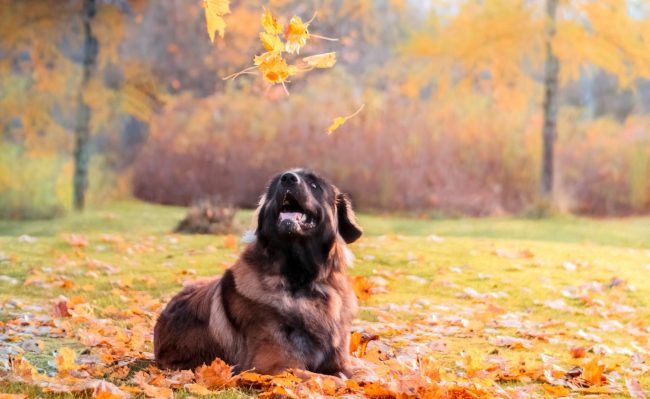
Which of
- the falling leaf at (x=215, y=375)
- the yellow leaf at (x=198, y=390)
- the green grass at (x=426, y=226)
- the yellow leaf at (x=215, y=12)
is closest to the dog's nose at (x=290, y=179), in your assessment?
the yellow leaf at (x=215, y=12)

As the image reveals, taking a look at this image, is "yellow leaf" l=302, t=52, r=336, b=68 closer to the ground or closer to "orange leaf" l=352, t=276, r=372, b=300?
the ground

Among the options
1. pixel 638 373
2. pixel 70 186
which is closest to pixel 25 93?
pixel 70 186

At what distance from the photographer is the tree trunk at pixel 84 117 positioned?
17.7 meters

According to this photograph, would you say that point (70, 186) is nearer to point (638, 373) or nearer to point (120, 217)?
point (120, 217)

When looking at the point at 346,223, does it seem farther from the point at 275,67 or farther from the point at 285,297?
the point at 275,67

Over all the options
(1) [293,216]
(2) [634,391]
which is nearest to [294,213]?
(1) [293,216]

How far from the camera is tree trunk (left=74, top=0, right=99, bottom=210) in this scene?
1766 cm

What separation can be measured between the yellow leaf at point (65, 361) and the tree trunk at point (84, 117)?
12.9 meters

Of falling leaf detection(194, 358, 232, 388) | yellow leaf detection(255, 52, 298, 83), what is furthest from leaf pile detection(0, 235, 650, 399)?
yellow leaf detection(255, 52, 298, 83)

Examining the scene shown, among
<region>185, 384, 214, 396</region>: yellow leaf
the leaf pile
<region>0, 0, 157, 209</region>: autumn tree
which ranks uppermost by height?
<region>0, 0, 157, 209</region>: autumn tree

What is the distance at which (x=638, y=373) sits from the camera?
626cm

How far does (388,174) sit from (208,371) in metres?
15.0

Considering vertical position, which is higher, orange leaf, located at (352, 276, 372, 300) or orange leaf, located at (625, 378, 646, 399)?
orange leaf, located at (352, 276, 372, 300)

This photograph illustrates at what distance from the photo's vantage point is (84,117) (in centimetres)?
1788
